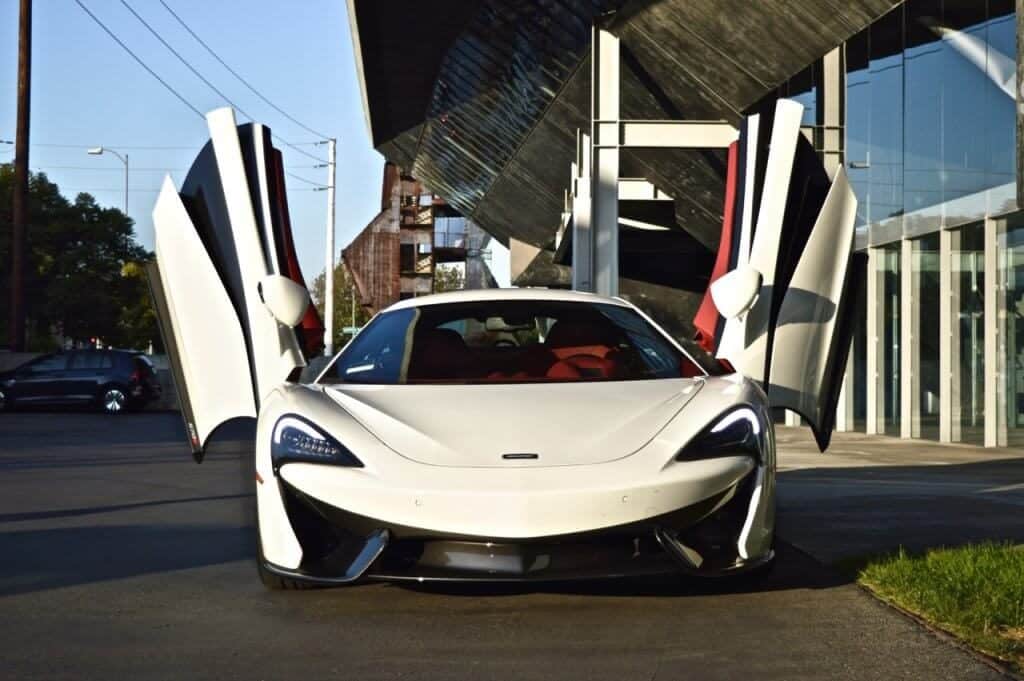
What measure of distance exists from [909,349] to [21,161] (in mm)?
22729

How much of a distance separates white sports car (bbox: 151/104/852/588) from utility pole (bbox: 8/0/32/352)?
3024 cm

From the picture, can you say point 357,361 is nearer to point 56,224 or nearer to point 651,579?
point 651,579

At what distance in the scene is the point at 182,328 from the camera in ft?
25.1

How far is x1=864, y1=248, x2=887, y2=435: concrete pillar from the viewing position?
2231 centimetres

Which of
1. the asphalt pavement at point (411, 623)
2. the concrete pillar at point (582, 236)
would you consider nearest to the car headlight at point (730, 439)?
the asphalt pavement at point (411, 623)

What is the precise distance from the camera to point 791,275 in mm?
7551

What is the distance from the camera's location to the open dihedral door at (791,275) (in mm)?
7391

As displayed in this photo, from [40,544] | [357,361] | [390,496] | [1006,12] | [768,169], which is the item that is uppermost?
[1006,12]

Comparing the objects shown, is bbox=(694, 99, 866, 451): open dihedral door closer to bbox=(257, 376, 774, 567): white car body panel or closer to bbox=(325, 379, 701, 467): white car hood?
bbox=(325, 379, 701, 467): white car hood

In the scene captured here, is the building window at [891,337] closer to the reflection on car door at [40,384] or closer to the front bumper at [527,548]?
the reflection on car door at [40,384]

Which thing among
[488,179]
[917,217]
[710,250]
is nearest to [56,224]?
[488,179]

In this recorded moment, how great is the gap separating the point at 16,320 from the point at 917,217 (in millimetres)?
23255

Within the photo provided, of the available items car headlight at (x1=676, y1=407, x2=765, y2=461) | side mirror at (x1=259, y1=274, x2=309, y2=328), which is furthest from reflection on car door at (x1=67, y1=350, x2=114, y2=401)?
car headlight at (x1=676, y1=407, x2=765, y2=461)

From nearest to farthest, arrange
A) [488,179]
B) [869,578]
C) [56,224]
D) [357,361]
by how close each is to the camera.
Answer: [869,578], [357,361], [488,179], [56,224]
